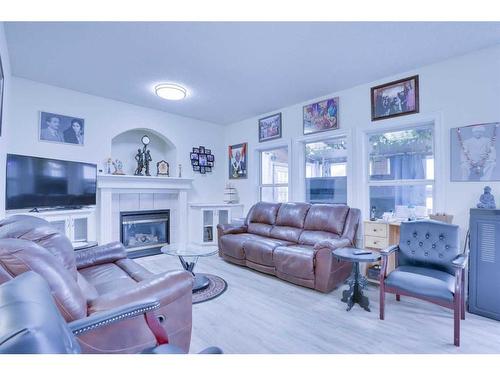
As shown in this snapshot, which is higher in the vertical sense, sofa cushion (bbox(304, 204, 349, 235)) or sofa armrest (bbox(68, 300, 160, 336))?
sofa cushion (bbox(304, 204, 349, 235))

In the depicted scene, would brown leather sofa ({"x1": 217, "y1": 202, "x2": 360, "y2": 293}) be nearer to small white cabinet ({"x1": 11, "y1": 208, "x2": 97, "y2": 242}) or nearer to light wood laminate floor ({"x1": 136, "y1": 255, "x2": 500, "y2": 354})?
light wood laminate floor ({"x1": 136, "y1": 255, "x2": 500, "y2": 354})

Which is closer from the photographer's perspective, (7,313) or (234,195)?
(7,313)

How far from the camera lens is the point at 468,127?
269 cm

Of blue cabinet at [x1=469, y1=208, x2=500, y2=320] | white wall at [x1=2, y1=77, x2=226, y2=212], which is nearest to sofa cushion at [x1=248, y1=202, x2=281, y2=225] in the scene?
white wall at [x1=2, y1=77, x2=226, y2=212]

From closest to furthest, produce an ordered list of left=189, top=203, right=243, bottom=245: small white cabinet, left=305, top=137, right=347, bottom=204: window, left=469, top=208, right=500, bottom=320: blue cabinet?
left=469, top=208, right=500, bottom=320: blue cabinet → left=305, top=137, right=347, bottom=204: window → left=189, top=203, right=243, bottom=245: small white cabinet

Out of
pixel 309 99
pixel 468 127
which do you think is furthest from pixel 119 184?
pixel 468 127

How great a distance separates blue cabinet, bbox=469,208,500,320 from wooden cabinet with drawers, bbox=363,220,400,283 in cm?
73

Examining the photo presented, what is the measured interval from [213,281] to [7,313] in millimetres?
2685

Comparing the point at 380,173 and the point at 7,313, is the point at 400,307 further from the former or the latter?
the point at 7,313

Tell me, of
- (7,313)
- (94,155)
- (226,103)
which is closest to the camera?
(7,313)

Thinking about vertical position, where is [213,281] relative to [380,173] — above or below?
below

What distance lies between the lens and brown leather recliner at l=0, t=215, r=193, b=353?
114 centimetres

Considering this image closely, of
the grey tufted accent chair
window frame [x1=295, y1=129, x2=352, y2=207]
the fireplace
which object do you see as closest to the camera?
the grey tufted accent chair

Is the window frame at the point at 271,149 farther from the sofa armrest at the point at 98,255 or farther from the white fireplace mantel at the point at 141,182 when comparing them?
the sofa armrest at the point at 98,255
